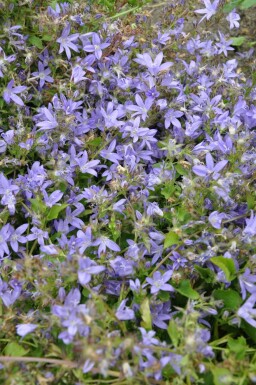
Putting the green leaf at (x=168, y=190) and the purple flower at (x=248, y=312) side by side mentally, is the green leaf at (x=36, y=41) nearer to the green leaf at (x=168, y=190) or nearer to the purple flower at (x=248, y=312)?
the green leaf at (x=168, y=190)

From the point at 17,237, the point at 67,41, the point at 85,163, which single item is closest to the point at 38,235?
the point at 17,237

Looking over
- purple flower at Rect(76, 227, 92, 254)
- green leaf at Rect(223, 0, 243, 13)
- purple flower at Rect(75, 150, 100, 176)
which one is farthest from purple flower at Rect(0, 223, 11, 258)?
green leaf at Rect(223, 0, 243, 13)

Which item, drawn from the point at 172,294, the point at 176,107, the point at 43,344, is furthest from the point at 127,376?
the point at 176,107

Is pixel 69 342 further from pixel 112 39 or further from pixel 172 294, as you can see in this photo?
pixel 112 39

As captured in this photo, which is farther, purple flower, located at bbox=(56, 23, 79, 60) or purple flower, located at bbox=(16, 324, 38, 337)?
purple flower, located at bbox=(56, 23, 79, 60)

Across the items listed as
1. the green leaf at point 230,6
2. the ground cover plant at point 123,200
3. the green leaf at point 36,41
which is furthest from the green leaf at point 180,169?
the green leaf at point 230,6

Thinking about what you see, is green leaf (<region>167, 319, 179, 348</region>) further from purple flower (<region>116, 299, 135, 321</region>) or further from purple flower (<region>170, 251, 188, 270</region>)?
purple flower (<region>170, 251, 188, 270</region>)
